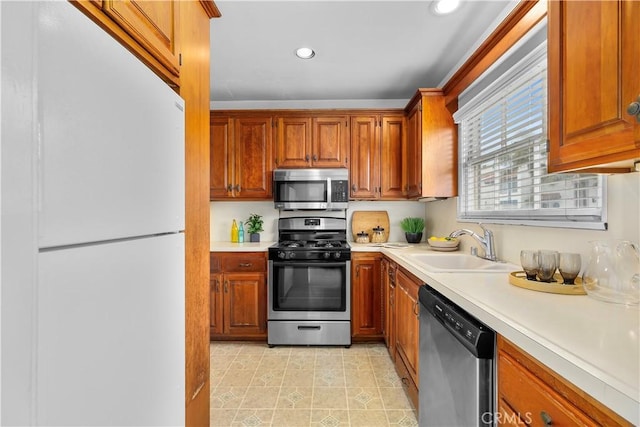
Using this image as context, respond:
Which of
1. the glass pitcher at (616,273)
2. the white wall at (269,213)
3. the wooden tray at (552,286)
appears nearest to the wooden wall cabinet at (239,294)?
the white wall at (269,213)

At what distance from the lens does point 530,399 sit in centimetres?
79

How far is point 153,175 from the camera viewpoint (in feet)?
2.58

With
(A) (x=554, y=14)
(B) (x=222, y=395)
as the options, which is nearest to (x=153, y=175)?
(A) (x=554, y=14)

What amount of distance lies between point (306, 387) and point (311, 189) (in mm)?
1724

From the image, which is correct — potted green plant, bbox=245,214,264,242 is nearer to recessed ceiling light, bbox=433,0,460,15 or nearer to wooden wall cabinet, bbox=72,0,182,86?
wooden wall cabinet, bbox=72,0,182,86

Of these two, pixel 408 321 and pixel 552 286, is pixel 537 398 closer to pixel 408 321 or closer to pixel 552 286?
pixel 552 286

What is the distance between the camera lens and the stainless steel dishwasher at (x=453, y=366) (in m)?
1.00

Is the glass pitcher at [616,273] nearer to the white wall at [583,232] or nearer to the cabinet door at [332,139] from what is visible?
the white wall at [583,232]

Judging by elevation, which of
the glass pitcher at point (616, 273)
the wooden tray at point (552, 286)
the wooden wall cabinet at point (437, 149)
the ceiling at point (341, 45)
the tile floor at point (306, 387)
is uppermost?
the ceiling at point (341, 45)

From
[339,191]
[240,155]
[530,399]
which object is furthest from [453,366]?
[240,155]

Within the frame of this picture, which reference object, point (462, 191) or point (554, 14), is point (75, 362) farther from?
point (462, 191)

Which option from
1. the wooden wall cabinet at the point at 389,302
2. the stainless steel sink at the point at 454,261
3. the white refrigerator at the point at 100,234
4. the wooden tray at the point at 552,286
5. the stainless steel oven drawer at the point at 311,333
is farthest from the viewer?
the stainless steel oven drawer at the point at 311,333

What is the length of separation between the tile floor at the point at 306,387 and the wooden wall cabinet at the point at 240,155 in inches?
60.6

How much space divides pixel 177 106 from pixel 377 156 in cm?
244
